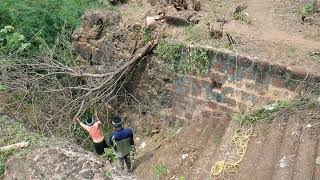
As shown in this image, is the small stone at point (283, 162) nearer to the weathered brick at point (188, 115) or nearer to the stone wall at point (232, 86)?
the stone wall at point (232, 86)

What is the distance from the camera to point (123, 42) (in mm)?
9195

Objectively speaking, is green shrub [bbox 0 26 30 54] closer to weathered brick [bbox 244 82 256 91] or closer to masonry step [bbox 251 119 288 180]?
weathered brick [bbox 244 82 256 91]

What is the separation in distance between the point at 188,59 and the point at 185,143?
4.75 ft

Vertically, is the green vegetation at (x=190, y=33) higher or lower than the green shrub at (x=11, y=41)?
higher

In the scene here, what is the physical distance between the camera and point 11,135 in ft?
21.4

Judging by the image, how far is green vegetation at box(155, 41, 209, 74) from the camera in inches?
316

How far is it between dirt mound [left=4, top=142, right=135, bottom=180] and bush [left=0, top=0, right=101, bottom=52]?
4599mm

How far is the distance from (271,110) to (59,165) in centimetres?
350

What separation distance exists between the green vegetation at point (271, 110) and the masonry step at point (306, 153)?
422mm

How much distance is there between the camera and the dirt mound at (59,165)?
17.4 ft

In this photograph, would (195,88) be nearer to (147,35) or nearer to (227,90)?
(227,90)

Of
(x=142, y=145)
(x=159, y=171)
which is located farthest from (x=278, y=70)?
(x=142, y=145)

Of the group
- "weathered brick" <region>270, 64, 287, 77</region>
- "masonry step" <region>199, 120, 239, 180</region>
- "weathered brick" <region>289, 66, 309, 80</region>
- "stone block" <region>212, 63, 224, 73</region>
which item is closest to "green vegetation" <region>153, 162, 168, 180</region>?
"masonry step" <region>199, 120, 239, 180</region>

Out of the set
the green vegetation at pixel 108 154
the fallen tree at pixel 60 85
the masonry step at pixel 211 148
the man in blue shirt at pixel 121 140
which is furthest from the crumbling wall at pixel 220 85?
the green vegetation at pixel 108 154
